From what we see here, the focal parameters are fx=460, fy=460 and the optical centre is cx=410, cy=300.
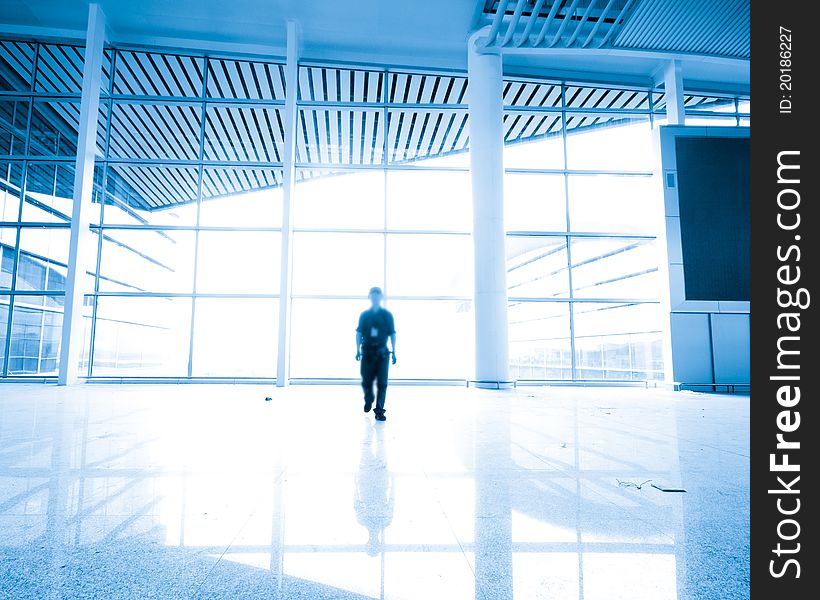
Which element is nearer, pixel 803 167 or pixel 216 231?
pixel 803 167

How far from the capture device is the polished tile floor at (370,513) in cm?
154

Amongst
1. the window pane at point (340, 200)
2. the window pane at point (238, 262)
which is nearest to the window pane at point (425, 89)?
the window pane at point (340, 200)

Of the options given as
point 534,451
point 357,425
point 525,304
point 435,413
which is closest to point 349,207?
point 525,304

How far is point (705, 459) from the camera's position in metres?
3.53

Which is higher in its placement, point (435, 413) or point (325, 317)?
point (325, 317)

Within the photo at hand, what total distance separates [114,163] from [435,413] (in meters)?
11.2

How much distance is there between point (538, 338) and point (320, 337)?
5741 mm

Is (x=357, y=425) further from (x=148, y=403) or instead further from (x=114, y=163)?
(x=114, y=163)

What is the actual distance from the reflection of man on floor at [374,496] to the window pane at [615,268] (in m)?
9.73

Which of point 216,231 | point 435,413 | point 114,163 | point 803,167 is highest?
point 114,163

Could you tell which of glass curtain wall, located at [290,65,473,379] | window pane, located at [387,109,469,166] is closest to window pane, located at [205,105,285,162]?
glass curtain wall, located at [290,65,473,379]

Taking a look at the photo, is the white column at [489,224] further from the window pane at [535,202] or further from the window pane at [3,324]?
the window pane at [3,324]

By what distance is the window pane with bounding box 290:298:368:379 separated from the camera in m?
11.8

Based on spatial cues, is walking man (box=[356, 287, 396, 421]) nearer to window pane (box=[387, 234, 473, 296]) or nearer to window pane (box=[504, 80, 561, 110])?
window pane (box=[387, 234, 473, 296])
